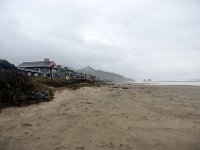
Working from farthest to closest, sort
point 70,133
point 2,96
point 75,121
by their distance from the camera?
point 2,96 → point 75,121 → point 70,133

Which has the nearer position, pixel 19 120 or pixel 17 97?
pixel 19 120

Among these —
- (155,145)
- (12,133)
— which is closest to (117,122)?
(155,145)

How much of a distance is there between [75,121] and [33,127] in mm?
1376

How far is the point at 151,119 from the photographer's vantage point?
912 cm

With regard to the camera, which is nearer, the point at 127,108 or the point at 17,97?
the point at 127,108

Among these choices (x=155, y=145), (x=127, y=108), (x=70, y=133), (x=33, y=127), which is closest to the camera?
(x=155, y=145)

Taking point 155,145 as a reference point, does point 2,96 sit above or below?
above

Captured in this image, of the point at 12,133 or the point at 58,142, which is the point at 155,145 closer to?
the point at 58,142

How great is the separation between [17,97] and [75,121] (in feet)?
14.8

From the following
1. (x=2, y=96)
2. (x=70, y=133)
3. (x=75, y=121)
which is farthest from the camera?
(x=2, y=96)

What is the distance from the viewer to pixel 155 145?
664 cm

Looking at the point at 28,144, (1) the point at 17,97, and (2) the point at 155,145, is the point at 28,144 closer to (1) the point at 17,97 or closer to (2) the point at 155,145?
(2) the point at 155,145

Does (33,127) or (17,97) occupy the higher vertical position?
(17,97)

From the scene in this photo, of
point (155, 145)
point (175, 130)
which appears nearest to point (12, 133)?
point (155, 145)
